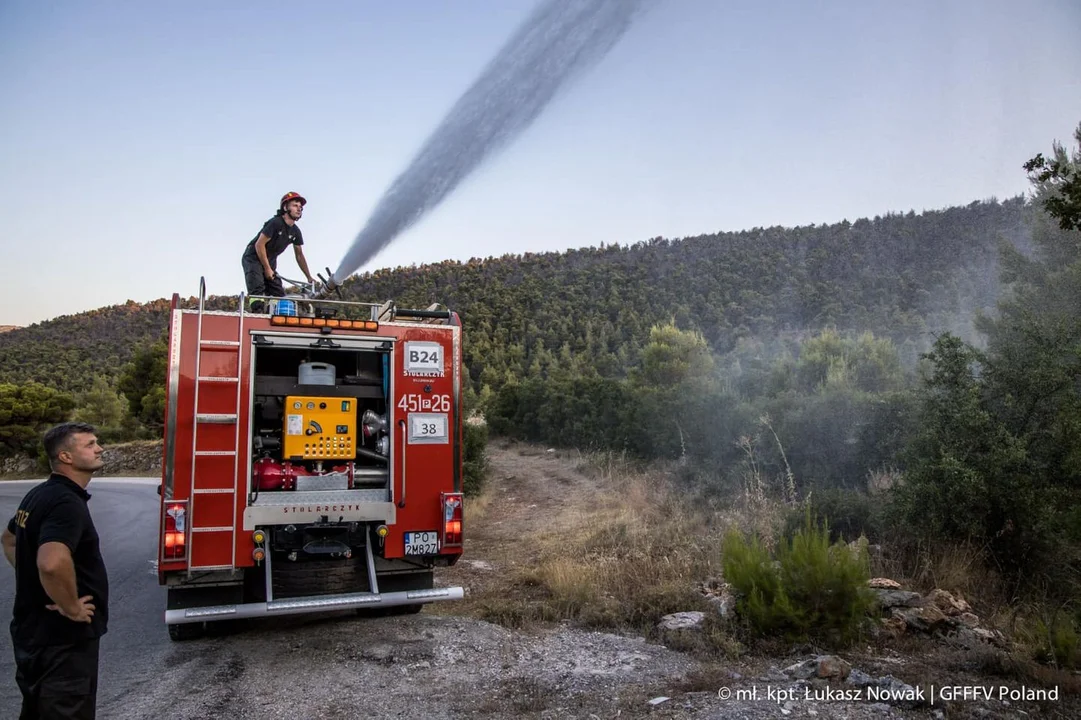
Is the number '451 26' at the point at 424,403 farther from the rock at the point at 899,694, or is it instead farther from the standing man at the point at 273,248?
the rock at the point at 899,694

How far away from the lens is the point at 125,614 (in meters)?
7.31

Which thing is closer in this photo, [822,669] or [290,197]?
[822,669]

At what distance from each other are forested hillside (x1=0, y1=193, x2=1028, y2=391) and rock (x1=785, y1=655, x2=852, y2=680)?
22.8 metres

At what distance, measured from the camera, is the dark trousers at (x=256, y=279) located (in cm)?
788

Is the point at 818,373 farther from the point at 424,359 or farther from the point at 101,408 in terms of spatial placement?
the point at 101,408

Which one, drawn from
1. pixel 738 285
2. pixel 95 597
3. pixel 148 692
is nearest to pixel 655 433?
pixel 148 692

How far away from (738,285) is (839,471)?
124 feet

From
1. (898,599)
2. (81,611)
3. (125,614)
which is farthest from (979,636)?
(125,614)

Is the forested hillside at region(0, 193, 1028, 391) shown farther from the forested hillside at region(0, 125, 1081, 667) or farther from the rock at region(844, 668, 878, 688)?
the rock at region(844, 668, 878, 688)

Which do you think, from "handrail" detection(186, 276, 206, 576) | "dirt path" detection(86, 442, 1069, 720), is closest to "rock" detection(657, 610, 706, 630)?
"dirt path" detection(86, 442, 1069, 720)

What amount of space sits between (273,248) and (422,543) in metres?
3.73

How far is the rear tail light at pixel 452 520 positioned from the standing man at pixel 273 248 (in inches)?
114

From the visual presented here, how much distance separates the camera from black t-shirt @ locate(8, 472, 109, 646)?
3262 millimetres

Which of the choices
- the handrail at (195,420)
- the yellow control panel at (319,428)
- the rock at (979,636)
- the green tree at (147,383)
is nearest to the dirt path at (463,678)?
the rock at (979,636)
